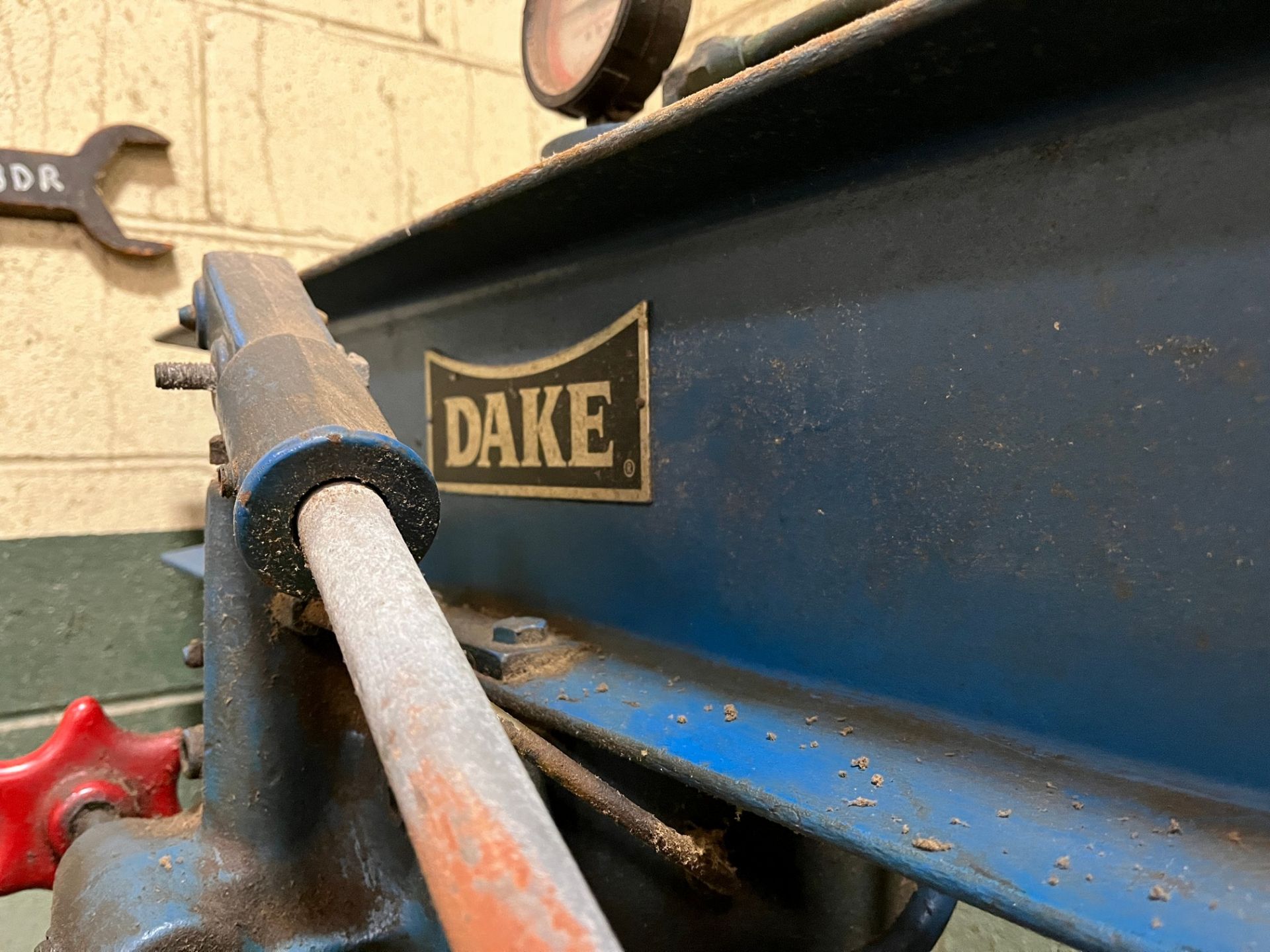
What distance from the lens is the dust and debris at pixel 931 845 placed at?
39cm

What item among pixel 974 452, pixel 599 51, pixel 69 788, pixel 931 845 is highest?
pixel 599 51

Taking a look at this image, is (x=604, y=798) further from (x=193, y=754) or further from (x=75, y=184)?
(x=75, y=184)

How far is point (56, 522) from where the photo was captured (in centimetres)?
134

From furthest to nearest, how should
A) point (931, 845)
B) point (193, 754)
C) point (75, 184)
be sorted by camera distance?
1. point (75, 184)
2. point (193, 754)
3. point (931, 845)

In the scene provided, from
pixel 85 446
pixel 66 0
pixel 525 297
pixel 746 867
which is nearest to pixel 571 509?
pixel 525 297

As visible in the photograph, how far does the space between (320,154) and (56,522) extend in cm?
80

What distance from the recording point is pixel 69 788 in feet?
2.47

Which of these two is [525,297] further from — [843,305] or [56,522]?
[56,522]

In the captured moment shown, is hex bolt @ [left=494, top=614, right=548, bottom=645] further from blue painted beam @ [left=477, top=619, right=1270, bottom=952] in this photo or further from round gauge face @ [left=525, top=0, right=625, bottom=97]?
round gauge face @ [left=525, top=0, right=625, bottom=97]

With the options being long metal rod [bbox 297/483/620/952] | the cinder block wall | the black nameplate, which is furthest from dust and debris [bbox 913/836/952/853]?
the cinder block wall

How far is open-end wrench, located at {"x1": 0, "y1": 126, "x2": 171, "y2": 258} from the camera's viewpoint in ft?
4.18

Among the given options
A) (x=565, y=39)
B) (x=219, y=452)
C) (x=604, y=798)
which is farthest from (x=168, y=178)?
(x=604, y=798)

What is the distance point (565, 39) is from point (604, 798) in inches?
29.7

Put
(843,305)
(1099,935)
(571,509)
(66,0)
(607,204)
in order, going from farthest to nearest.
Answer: (66,0) < (571,509) < (607,204) < (843,305) < (1099,935)
